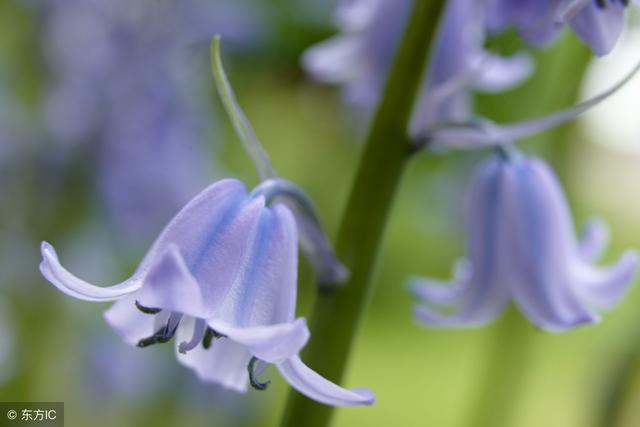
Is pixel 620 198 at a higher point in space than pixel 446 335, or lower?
higher

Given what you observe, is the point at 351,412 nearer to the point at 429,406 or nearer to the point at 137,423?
the point at 429,406

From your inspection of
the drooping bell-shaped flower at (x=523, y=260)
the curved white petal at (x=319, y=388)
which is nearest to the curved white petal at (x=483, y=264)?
the drooping bell-shaped flower at (x=523, y=260)

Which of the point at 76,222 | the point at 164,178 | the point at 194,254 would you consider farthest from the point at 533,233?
the point at 164,178

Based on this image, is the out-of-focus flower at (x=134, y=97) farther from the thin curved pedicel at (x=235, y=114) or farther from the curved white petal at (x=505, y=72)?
the thin curved pedicel at (x=235, y=114)

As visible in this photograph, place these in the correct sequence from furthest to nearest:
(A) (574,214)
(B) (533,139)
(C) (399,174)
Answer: (A) (574,214), (B) (533,139), (C) (399,174)

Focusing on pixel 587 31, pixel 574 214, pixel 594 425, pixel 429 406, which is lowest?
pixel 429 406

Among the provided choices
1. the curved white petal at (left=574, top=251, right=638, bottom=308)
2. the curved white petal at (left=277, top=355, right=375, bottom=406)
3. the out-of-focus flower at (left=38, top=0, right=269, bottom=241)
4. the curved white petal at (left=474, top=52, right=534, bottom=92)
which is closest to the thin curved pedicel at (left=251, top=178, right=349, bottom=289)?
the curved white petal at (left=277, top=355, right=375, bottom=406)

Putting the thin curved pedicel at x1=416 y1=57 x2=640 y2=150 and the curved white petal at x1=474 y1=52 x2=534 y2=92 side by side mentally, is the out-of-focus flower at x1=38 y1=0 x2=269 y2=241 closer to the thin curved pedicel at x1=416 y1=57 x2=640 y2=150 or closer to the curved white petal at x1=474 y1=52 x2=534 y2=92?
the curved white petal at x1=474 y1=52 x2=534 y2=92
